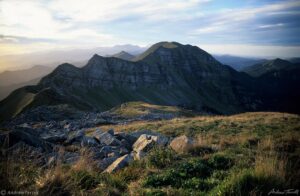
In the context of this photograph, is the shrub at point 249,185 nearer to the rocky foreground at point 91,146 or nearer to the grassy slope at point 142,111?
the rocky foreground at point 91,146

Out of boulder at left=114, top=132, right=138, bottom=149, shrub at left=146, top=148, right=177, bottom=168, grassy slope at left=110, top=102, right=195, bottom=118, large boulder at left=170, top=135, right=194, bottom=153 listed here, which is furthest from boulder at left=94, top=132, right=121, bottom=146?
grassy slope at left=110, top=102, right=195, bottom=118

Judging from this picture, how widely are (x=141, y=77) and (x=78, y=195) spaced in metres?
185

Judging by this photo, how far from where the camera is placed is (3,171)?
196 inches

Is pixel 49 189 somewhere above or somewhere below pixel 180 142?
above

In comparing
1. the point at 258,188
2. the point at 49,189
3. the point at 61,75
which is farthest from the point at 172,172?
the point at 61,75

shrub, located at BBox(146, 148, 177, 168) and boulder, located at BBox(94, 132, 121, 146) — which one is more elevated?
shrub, located at BBox(146, 148, 177, 168)

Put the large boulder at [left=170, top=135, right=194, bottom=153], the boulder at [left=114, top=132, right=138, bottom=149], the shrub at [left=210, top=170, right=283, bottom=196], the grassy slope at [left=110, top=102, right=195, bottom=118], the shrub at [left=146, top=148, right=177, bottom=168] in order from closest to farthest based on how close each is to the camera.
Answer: the shrub at [left=210, top=170, right=283, bottom=196] < the shrub at [left=146, top=148, right=177, bottom=168] < the large boulder at [left=170, top=135, right=194, bottom=153] < the boulder at [left=114, top=132, right=138, bottom=149] < the grassy slope at [left=110, top=102, right=195, bottom=118]

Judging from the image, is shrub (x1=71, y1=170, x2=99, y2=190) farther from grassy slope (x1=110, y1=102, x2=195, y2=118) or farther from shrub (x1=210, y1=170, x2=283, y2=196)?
grassy slope (x1=110, y1=102, x2=195, y2=118)

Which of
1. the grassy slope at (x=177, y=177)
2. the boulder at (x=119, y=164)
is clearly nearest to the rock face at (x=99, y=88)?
the boulder at (x=119, y=164)

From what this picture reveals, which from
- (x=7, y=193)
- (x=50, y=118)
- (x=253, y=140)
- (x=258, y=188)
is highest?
(x=7, y=193)

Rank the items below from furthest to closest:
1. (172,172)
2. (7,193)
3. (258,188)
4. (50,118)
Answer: (50,118)
(172,172)
(258,188)
(7,193)

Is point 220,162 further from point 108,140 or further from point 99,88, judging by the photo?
point 99,88

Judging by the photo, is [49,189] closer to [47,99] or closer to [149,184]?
[149,184]

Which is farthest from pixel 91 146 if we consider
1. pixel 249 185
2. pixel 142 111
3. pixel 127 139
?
pixel 142 111
